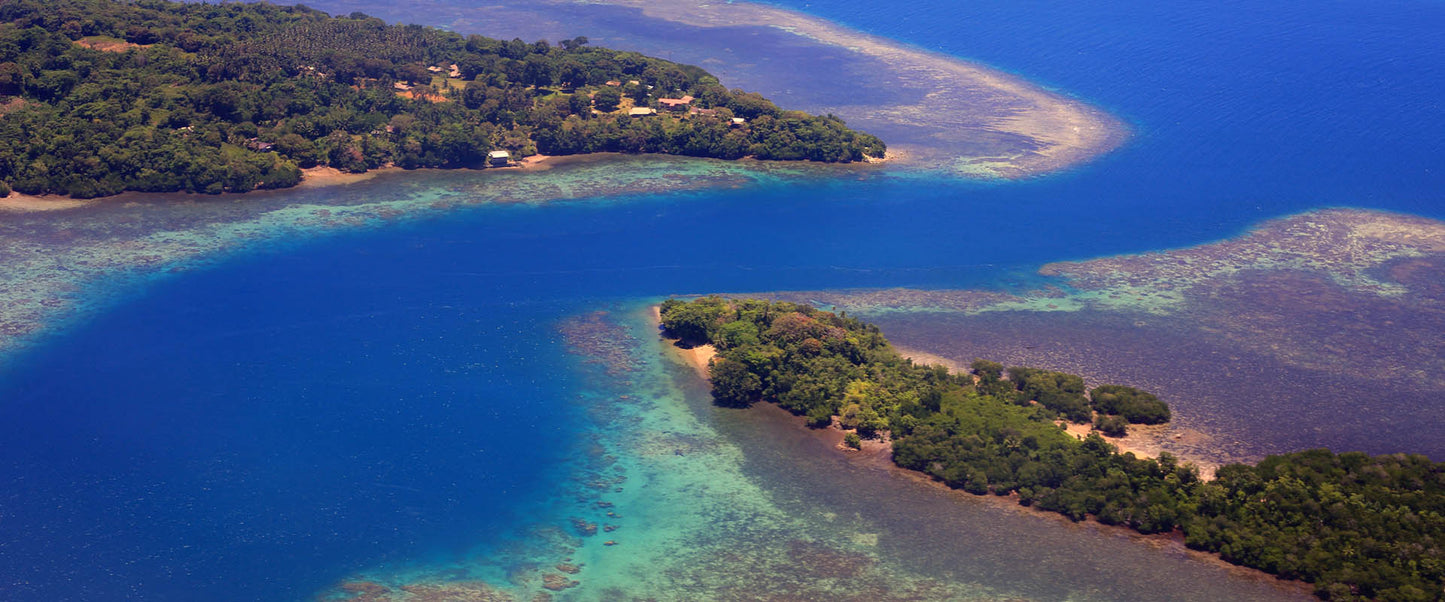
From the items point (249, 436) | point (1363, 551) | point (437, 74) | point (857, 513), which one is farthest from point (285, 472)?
point (437, 74)

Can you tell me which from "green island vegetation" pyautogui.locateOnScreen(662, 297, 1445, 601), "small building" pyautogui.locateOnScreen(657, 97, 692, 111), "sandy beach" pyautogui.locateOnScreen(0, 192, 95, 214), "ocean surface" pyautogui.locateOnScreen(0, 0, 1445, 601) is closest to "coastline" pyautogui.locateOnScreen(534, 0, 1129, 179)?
"ocean surface" pyautogui.locateOnScreen(0, 0, 1445, 601)

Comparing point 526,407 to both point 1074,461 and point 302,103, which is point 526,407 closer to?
point 1074,461

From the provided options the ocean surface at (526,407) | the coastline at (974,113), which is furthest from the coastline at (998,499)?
the coastline at (974,113)

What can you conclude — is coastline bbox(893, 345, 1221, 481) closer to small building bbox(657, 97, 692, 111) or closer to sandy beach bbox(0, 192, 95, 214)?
small building bbox(657, 97, 692, 111)

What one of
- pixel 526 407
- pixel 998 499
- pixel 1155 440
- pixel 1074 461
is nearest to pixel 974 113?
pixel 1155 440

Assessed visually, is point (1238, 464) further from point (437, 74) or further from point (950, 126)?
point (437, 74)

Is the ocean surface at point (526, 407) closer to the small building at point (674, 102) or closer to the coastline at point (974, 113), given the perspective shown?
the coastline at point (974, 113)
